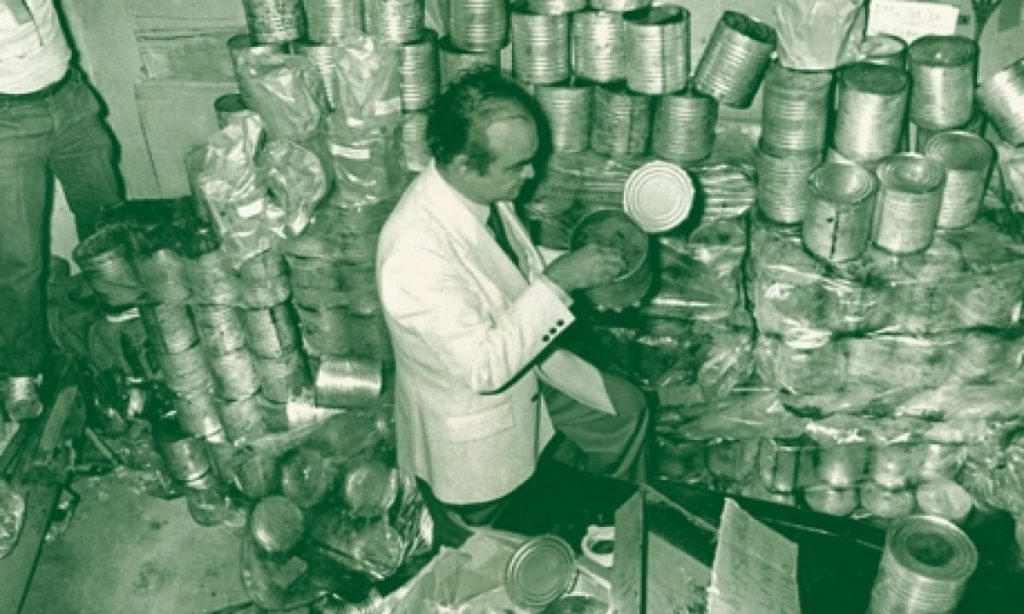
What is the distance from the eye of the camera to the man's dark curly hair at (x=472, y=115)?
241cm

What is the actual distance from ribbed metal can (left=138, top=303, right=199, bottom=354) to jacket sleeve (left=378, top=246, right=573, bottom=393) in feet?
5.92

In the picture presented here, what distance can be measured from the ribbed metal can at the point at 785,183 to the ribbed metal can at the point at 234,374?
7.92 ft

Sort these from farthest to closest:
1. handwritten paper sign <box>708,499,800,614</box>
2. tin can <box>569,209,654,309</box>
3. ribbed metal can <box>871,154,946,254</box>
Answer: ribbed metal can <box>871,154,946,254</box>
tin can <box>569,209,654,309</box>
handwritten paper sign <box>708,499,800,614</box>

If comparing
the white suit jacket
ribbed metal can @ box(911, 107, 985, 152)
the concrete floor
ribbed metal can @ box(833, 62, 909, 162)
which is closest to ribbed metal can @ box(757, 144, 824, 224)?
ribbed metal can @ box(833, 62, 909, 162)

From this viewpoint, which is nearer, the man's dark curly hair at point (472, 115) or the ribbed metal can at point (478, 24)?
the man's dark curly hair at point (472, 115)

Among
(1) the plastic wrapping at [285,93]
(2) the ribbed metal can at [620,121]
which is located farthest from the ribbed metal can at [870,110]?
(1) the plastic wrapping at [285,93]

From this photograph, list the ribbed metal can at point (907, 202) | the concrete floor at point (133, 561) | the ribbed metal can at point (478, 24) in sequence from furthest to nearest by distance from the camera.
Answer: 1. the concrete floor at point (133, 561)
2. the ribbed metal can at point (478, 24)
3. the ribbed metal can at point (907, 202)

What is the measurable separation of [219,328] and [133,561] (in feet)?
4.04

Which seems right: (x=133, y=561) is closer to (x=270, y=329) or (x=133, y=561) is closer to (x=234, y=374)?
(x=234, y=374)

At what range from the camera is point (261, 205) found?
3664mm

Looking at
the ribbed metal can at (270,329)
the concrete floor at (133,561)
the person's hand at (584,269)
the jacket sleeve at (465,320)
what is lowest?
the concrete floor at (133,561)

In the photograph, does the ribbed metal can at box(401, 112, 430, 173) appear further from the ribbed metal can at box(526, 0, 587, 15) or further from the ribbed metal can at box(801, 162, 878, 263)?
the ribbed metal can at box(801, 162, 878, 263)

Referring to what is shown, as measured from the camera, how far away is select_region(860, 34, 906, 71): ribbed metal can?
11.1 ft

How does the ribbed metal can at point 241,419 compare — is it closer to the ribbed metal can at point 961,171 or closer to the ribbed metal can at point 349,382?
the ribbed metal can at point 349,382
